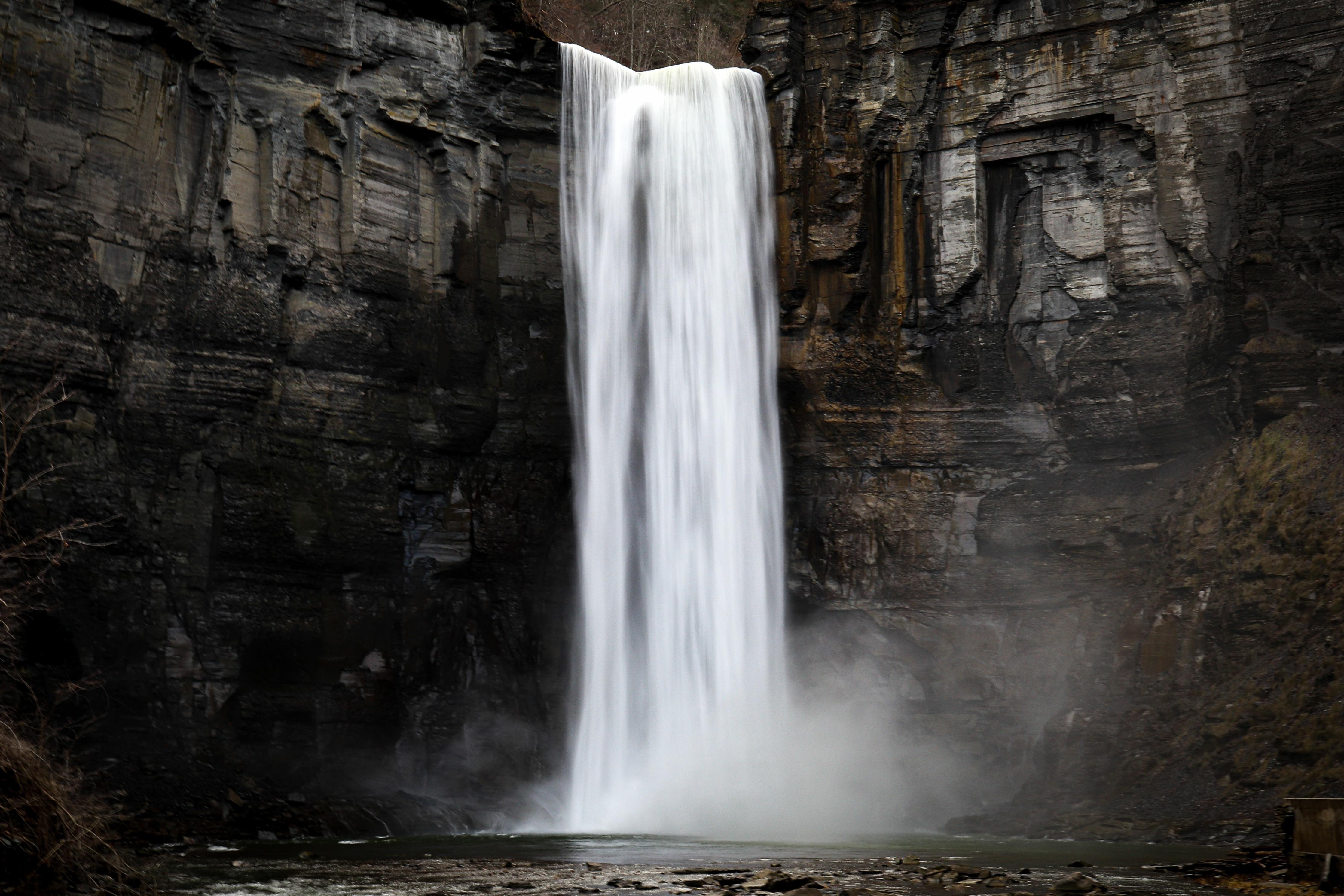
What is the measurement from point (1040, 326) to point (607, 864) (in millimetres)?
14312

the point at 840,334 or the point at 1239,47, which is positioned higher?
the point at 1239,47

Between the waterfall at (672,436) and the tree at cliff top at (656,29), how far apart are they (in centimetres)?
1235

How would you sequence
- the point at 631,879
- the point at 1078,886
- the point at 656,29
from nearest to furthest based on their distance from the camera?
the point at 1078,886, the point at 631,879, the point at 656,29

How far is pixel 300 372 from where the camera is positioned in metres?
22.7

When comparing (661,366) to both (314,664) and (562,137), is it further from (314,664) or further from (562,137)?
(314,664)

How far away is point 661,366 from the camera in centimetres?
2508

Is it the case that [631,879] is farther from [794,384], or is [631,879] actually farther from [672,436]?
[794,384]

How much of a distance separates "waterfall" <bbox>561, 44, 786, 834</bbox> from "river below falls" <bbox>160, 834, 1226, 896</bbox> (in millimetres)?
3507

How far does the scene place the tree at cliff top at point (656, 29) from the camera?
37.9m

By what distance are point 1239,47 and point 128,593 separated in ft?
67.0

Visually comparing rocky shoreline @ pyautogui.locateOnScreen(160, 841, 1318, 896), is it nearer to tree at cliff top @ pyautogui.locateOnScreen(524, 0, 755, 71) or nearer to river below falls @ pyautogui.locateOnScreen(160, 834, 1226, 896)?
river below falls @ pyautogui.locateOnScreen(160, 834, 1226, 896)

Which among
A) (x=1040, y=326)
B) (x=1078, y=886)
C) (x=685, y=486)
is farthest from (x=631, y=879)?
(x=1040, y=326)

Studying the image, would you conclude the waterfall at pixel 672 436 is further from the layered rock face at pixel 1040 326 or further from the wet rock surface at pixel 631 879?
the wet rock surface at pixel 631 879

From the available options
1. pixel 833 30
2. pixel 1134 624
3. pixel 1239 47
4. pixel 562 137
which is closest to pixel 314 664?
pixel 562 137
